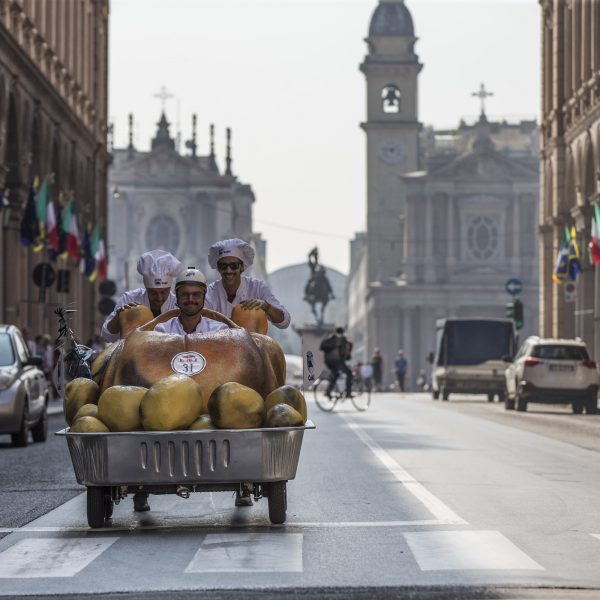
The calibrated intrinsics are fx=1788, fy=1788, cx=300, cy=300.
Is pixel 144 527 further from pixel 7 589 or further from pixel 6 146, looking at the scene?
pixel 6 146

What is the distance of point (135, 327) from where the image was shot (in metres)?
12.0

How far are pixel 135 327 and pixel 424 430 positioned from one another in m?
15.8

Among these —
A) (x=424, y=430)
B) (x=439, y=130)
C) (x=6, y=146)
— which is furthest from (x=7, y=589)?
(x=439, y=130)

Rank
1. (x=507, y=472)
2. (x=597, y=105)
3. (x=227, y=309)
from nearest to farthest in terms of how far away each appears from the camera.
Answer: (x=227, y=309) → (x=507, y=472) → (x=597, y=105)

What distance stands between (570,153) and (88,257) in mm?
15216

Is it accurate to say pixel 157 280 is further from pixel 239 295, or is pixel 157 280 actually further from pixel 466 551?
pixel 466 551

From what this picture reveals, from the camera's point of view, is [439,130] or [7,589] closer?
[7,589]

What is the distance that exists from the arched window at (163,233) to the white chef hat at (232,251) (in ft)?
375

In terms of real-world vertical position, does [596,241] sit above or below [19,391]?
above

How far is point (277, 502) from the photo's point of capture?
1109cm

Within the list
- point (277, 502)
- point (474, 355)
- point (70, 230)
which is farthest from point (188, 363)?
point (474, 355)

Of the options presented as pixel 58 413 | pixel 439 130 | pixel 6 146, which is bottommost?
pixel 58 413

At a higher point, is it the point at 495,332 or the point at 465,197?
the point at 465,197

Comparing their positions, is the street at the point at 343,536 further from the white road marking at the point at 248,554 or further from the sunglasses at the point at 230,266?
the sunglasses at the point at 230,266
